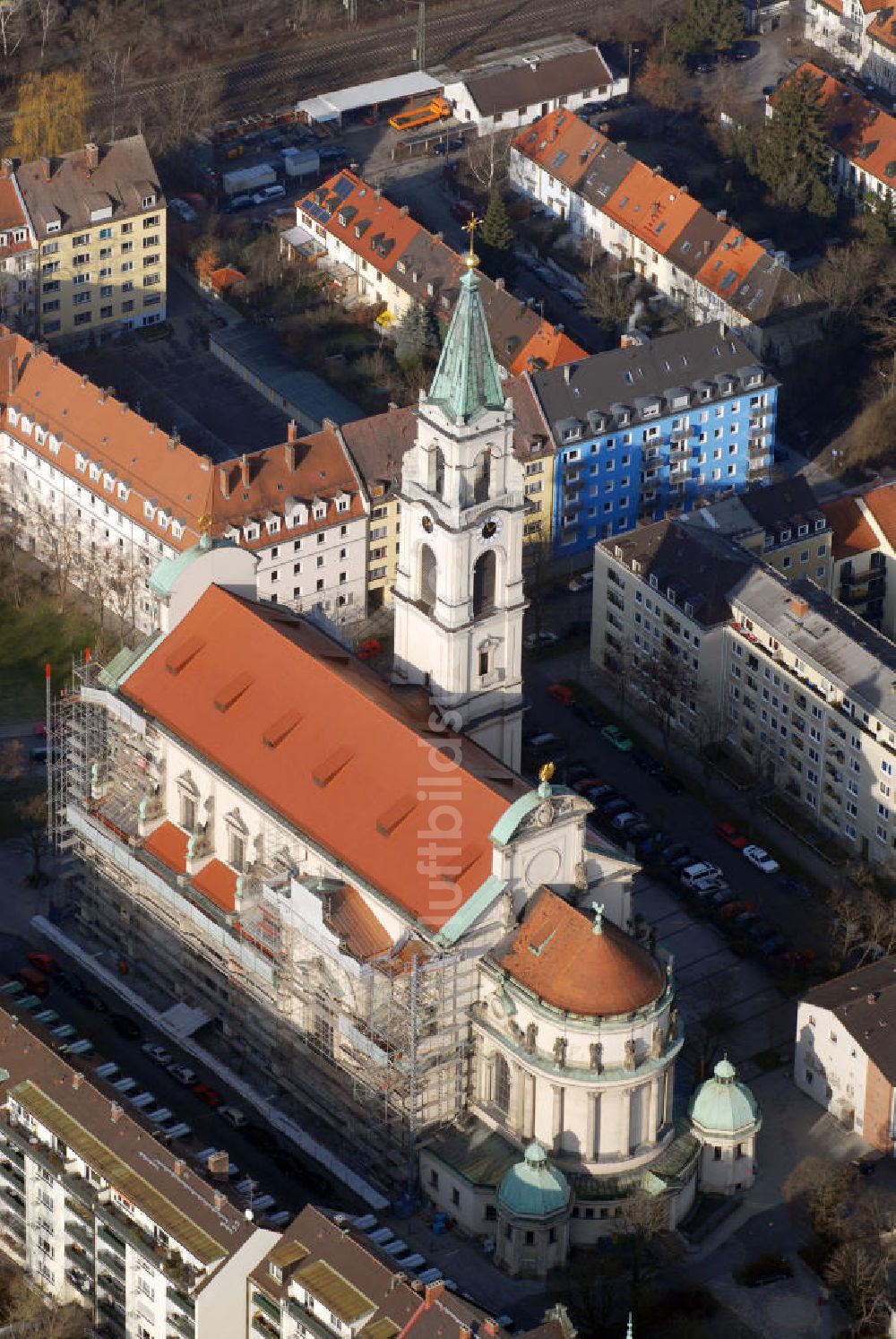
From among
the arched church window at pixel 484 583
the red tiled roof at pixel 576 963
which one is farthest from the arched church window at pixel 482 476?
the red tiled roof at pixel 576 963

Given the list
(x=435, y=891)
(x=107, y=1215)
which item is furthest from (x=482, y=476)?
(x=107, y=1215)

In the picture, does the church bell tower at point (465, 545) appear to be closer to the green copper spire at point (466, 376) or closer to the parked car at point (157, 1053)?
the green copper spire at point (466, 376)

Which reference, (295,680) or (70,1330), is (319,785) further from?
(70,1330)

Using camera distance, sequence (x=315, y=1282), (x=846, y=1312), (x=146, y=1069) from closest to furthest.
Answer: (x=315, y=1282) < (x=846, y=1312) < (x=146, y=1069)

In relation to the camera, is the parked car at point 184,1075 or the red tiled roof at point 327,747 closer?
the red tiled roof at point 327,747

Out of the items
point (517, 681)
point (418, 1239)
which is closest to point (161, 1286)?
point (418, 1239)

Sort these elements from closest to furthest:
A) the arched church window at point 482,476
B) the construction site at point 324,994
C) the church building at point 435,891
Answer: the church building at point 435,891
the construction site at point 324,994
the arched church window at point 482,476

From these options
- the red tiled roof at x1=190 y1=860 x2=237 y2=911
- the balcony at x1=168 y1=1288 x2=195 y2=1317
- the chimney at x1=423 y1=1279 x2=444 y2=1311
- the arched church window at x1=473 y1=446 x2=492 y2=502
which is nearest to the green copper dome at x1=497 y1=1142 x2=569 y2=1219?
the chimney at x1=423 y1=1279 x2=444 y2=1311
